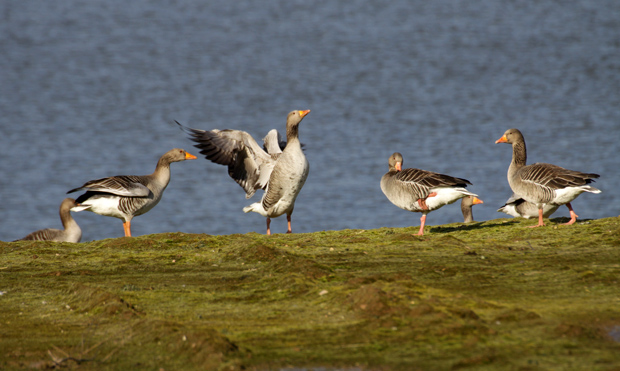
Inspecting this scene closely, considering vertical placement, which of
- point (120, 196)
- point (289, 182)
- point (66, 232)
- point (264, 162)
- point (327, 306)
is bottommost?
point (66, 232)

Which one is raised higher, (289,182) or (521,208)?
(289,182)

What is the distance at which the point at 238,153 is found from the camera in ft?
45.9

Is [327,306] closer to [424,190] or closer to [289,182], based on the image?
[424,190]

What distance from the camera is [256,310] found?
6.20 m

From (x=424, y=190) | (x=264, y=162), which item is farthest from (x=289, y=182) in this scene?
(x=424, y=190)

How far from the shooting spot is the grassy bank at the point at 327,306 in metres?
4.73

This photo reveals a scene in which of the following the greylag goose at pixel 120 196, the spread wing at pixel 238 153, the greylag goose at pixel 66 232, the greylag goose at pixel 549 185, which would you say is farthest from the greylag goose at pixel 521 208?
the greylag goose at pixel 66 232

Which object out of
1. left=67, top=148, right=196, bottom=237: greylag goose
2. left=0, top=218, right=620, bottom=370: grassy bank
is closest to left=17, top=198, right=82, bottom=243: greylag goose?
left=67, top=148, right=196, bottom=237: greylag goose

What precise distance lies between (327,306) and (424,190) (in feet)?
20.2

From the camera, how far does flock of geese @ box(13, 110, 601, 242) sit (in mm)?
11938

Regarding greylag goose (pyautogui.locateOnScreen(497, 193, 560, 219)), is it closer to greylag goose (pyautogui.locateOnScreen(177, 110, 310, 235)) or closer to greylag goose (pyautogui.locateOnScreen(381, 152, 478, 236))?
greylag goose (pyautogui.locateOnScreen(381, 152, 478, 236))

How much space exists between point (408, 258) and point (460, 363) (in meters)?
3.88

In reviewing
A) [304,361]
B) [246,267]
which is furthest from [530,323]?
[246,267]

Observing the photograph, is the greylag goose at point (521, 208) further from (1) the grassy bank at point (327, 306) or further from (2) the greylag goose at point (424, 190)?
(1) the grassy bank at point (327, 306)
